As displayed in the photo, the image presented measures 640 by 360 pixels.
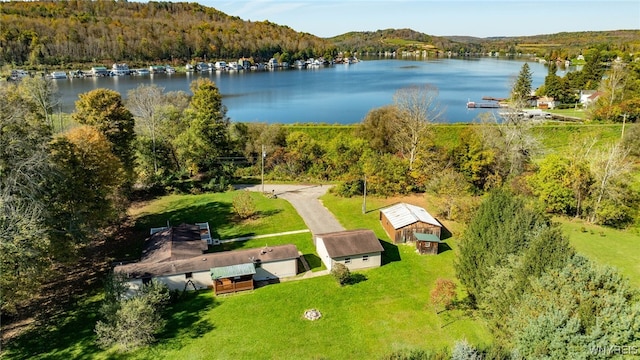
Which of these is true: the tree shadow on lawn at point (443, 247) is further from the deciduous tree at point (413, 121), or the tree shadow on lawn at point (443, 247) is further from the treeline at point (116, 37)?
the treeline at point (116, 37)

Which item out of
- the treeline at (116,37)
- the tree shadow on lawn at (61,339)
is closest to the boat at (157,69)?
the treeline at (116,37)

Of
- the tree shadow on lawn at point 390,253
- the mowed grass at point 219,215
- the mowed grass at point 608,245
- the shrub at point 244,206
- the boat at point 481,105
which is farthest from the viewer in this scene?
the boat at point 481,105

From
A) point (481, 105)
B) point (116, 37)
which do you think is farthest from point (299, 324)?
point (116, 37)

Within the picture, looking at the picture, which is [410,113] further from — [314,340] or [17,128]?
[17,128]

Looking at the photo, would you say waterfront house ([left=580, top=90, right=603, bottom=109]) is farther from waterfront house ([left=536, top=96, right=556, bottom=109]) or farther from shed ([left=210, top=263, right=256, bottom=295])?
shed ([left=210, top=263, right=256, bottom=295])

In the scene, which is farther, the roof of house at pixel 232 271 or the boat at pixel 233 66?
the boat at pixel 233 66

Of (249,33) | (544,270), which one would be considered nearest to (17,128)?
(544,270)
